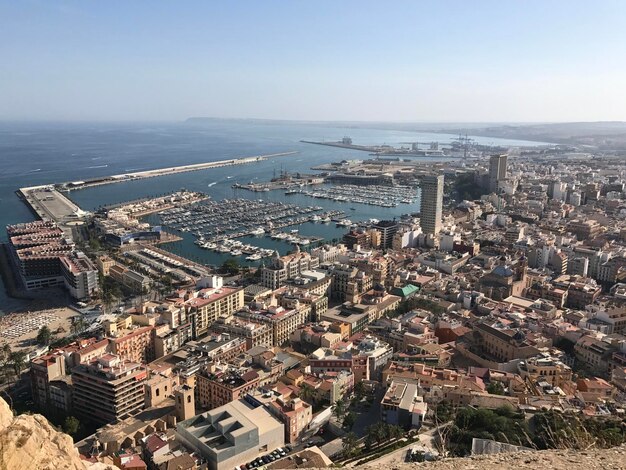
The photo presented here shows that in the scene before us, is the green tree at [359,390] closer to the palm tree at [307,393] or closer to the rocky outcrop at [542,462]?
the palm tree at [307,393]

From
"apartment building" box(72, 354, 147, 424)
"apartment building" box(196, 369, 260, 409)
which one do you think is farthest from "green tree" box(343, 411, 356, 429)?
"apartment building" box(72, 354, 147, 424)

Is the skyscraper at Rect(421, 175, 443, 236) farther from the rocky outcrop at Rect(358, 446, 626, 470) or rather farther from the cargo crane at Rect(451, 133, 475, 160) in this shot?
the cargo crane at Rect(451, 133, 475, 160)

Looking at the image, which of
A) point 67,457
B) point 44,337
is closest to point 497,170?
point 44,337

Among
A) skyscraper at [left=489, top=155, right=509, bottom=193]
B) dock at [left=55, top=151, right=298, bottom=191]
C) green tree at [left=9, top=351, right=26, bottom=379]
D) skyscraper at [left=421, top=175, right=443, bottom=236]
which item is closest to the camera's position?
green tree at [left=9, top=351, right=26, bottom=379]

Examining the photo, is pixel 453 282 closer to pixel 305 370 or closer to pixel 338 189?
pixel 305 370

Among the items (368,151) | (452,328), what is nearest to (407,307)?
(452,328)
